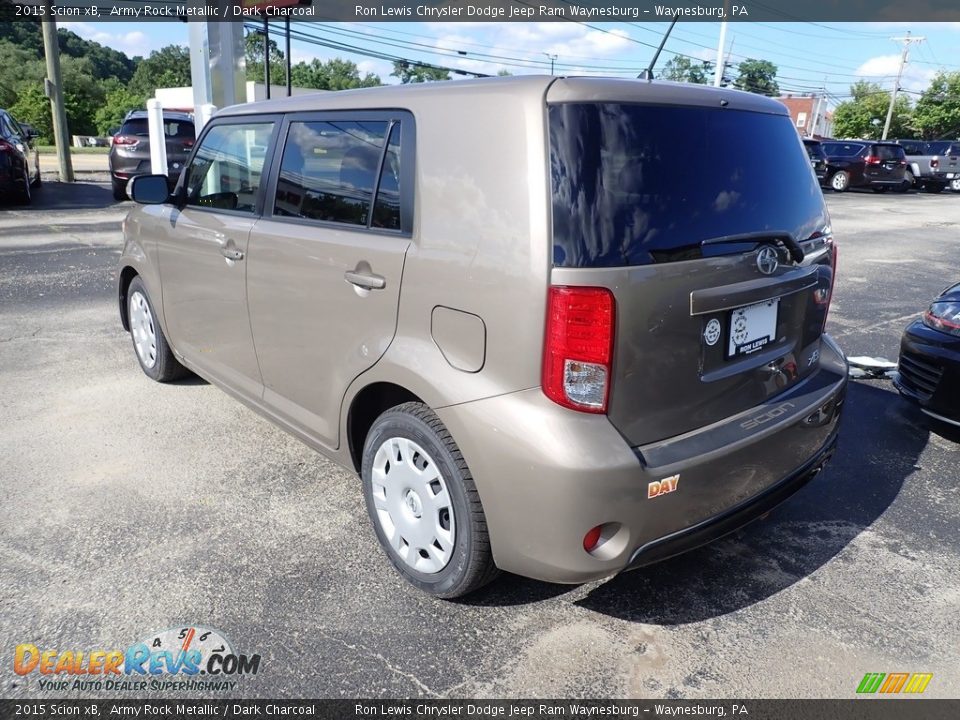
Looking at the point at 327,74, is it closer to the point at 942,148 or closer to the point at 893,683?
the point at 942,148

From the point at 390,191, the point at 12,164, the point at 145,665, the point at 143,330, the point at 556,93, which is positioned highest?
the point at 556,93

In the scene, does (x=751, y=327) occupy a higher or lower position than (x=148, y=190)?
lower

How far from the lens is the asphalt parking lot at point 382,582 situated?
7.81 feet

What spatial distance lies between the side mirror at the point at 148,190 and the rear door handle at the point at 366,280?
6.18 ft

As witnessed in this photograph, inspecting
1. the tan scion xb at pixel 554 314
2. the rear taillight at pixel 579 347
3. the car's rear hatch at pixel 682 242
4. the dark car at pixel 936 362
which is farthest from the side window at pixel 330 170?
the dark car at pixel 936 362

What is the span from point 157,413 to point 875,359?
527 cm

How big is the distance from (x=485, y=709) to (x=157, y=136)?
43.7 ft

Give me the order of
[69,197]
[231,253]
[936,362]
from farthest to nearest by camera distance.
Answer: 1. [69,197]
2. [936,362]
3. [231,253]

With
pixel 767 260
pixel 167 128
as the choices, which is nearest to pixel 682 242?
pixel 767 260

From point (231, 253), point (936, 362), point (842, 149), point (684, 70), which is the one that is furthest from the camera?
point (684, 70)

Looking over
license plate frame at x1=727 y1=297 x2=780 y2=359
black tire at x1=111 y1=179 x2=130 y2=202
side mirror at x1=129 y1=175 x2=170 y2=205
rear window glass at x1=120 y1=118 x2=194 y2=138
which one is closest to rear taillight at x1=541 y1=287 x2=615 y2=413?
license plate frame at x1=727 y1=297 x2=780 y2=359

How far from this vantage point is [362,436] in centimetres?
302

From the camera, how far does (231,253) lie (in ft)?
11.4

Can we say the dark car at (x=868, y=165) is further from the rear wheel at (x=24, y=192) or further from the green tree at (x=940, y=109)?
the green tree at (x=940, y=109)
